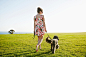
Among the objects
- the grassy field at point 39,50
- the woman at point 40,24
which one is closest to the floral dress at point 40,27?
the woman at point 40,24

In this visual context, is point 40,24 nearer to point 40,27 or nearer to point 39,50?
point 40,27

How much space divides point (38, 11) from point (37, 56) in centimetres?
305

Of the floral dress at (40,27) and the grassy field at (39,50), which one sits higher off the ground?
the floral dress at (40,27)

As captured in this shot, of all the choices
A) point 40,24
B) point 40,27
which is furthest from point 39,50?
point 40,24

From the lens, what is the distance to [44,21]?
5.06 metres

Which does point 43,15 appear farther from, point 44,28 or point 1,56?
point 1,56

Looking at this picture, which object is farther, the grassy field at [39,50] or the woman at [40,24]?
the woman at [40,24]

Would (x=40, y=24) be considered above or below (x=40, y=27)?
above

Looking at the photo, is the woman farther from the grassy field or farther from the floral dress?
the grassy field

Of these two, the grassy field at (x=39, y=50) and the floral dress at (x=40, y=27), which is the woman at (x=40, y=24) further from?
the grassy field at (x=39, y=50)

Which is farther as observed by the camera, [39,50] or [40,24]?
[39,50]

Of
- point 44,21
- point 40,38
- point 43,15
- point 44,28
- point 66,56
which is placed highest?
point 43,15

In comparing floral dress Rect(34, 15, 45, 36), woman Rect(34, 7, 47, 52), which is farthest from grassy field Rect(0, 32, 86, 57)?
floral dress Rect(34, 15, 45, 36)

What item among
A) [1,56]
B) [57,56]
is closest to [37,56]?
[57,56]
